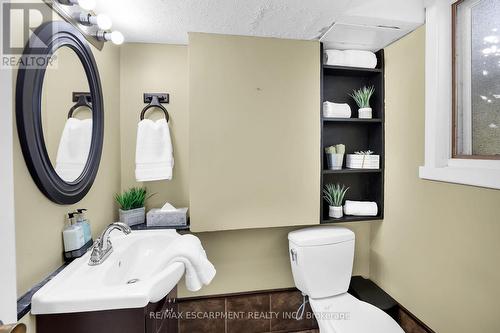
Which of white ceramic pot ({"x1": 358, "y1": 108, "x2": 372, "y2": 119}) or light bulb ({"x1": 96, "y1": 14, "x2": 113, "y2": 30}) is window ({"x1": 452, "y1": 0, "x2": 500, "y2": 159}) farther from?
light bulb ({"x1": 96, "y1": 14, "x2": 113, "y2": 30})

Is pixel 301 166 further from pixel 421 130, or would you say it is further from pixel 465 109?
pixel 465 109

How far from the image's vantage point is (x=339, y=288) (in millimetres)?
1691

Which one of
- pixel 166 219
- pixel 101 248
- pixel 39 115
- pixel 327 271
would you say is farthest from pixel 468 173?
pixel 39 115

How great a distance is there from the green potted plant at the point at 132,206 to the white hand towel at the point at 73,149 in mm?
440

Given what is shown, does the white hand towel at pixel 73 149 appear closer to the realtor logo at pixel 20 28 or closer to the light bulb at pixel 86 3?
the realtor logo at pixel 20 28

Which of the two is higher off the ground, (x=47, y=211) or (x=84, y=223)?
(x=47, y=211)

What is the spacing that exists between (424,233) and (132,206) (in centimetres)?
189

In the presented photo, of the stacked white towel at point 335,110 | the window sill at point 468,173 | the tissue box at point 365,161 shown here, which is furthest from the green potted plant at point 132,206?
the window sill at point 468,173

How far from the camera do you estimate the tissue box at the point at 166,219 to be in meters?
1.63

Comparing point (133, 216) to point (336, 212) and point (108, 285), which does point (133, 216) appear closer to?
point (108, 285)

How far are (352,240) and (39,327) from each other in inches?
67.3

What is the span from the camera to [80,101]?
1.27m

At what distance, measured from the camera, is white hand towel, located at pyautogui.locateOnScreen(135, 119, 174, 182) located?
1659 millimetres

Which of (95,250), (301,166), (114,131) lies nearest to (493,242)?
(301,166)
